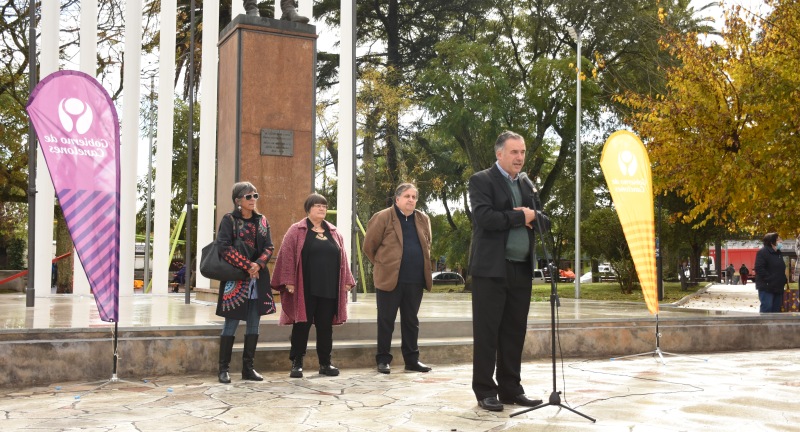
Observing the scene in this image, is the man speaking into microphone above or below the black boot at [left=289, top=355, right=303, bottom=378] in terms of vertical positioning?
above

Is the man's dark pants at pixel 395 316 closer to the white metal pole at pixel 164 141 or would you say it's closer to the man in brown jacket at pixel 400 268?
the man in brown jacket at pixel 400 268

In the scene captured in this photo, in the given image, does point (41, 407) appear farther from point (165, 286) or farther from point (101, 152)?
point (165, 286)

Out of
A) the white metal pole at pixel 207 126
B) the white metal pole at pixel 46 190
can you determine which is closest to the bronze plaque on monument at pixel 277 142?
the white metal pole at pixel 207 126

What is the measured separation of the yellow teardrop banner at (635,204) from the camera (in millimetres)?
9188

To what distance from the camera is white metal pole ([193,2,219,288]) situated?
15.2m

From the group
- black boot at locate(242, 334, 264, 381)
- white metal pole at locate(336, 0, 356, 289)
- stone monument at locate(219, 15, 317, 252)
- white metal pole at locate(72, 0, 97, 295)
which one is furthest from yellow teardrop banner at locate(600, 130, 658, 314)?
white metal pole at locate(72, 0, 97, 295)

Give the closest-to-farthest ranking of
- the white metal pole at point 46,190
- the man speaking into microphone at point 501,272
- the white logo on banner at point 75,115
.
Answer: the man speaking into microphone at point 501,272, the white logo on banner at point 75,115, the white metal pole at point 46,190

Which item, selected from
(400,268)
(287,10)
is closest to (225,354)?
(400,268)

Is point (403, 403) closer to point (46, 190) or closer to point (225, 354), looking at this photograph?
point (225, 354)

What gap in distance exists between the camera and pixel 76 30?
21625 mm

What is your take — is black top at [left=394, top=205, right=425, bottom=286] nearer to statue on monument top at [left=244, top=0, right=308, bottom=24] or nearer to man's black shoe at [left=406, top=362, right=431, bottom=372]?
man's black shoe at [left=406, top=362, right=431, bottom=372]

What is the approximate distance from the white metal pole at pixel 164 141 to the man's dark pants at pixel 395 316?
8.83 metres

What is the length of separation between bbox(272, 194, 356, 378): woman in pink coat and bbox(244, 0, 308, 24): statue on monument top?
4.37 m

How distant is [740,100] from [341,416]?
13321 millimetres
